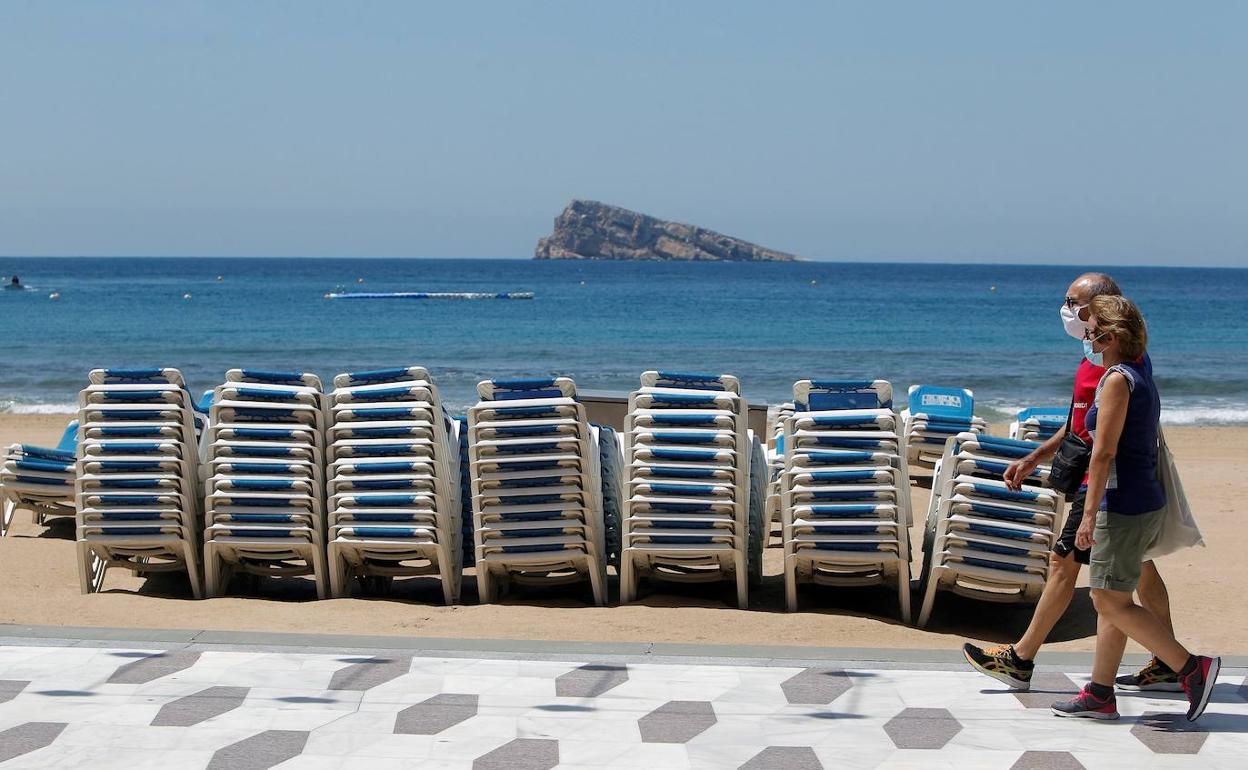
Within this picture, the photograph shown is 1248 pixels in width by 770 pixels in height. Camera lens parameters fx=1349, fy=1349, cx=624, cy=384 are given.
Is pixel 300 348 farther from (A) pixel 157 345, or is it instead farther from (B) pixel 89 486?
(B) pixel 89 486

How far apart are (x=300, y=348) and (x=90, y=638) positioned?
36.3 meters

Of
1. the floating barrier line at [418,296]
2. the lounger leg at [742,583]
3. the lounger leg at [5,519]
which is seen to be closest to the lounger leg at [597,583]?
the lounger leg at [742,583]

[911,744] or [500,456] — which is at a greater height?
[500,456]

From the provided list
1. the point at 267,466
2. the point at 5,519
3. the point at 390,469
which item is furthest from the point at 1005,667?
the point at 5,519

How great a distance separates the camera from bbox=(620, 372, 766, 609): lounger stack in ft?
21.3

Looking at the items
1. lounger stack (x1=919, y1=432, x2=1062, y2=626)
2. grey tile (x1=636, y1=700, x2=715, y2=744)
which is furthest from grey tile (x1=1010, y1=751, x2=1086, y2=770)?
lounger stack (x1=919, y1=432, x2=1062, y2=626)

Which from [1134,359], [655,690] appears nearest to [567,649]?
[655,690]

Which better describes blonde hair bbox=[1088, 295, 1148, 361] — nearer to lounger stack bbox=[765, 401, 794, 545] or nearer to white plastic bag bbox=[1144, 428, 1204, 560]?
white plastic bag bbox=[1144, 428, 1204, 560]

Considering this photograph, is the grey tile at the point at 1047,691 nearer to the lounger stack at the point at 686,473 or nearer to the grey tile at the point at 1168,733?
the grey tile at the point at 1168,733

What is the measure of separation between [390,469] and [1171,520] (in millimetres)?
3585

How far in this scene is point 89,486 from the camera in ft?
22.3

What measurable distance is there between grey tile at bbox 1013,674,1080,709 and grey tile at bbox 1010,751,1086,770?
0.53 m

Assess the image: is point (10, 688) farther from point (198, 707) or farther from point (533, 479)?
point (533, 479)

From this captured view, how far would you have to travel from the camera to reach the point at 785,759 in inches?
169
